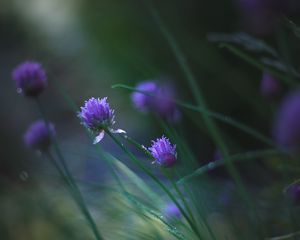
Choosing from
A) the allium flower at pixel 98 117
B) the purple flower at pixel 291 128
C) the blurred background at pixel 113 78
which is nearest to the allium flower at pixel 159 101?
the blurred background at pixel 113 78

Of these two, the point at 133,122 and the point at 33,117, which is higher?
the point at 33,117

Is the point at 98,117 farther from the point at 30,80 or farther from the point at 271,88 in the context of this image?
the point at 271,88

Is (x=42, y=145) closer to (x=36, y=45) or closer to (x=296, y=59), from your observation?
(x=296, y=59)

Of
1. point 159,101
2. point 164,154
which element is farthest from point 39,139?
point 164,154

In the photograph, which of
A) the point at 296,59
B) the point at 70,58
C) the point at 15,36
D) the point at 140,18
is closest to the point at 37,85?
the point at 296,59

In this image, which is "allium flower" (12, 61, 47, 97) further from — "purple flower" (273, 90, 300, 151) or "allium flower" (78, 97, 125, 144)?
"purple flower" (273, 90, 300, 151)

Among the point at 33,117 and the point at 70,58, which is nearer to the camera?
the point at 70,58

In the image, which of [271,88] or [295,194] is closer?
[295,194]
